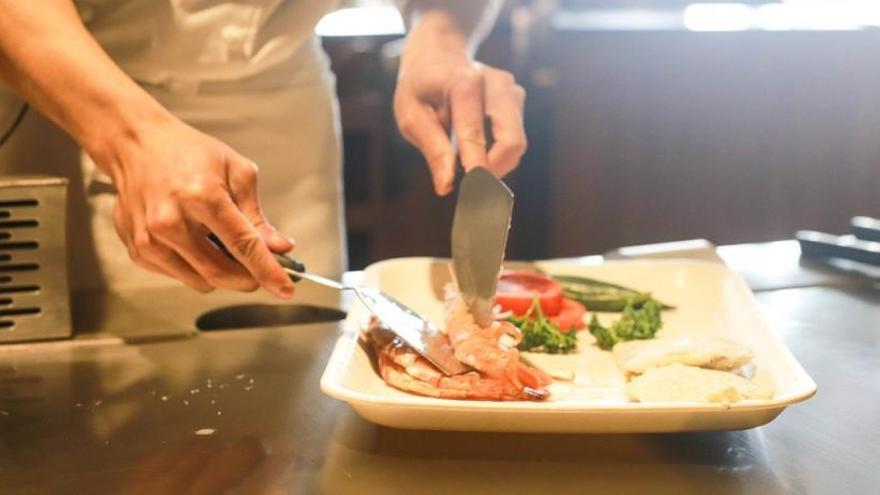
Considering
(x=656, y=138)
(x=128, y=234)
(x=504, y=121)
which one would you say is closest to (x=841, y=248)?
(x=504, y=121)

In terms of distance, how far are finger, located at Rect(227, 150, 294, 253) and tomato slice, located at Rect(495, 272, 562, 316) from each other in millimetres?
246

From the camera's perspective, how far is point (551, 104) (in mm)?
2752

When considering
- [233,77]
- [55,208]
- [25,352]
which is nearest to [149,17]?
[233,77]

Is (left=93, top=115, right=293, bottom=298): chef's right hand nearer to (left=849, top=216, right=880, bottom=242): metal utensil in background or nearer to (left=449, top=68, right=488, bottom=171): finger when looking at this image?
(left=449, top=68, right=488, bottom=171): finger

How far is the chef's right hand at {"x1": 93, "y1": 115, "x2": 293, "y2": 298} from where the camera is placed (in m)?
0.82

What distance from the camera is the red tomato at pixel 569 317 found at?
1.01 metres

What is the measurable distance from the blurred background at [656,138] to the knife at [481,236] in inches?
69.5

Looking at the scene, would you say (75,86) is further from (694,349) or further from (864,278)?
(864,278)

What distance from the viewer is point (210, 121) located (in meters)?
1.23

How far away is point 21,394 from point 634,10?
2.54 metres

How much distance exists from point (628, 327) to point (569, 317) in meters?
0.07

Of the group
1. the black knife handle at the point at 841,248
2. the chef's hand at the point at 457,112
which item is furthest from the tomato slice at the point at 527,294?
the black knife handle at the point at 841,248

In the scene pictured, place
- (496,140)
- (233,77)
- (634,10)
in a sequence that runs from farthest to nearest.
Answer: (634,10) → (233,77) → (496,140)

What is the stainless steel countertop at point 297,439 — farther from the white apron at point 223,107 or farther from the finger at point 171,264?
the white apron at point 223,107
